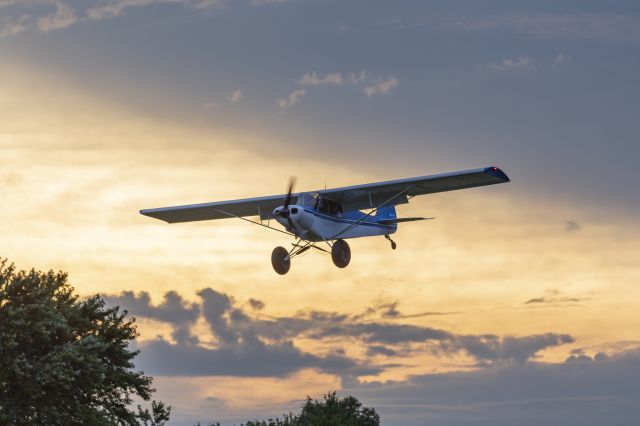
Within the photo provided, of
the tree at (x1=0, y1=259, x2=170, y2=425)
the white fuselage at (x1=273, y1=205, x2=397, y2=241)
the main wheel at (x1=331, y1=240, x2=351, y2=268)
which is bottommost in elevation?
the tree at (x1=0, y1=259, x2=170, y2=425)

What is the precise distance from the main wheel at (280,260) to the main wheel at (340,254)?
1.99 m

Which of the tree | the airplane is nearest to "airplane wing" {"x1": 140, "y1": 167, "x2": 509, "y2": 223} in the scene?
the airplane

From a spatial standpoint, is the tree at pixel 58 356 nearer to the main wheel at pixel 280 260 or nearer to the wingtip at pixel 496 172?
the main wheel at pixel 280 260

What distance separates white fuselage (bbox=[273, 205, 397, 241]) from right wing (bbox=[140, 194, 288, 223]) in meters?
3.65

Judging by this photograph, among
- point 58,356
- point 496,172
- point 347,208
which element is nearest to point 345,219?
point 347,208

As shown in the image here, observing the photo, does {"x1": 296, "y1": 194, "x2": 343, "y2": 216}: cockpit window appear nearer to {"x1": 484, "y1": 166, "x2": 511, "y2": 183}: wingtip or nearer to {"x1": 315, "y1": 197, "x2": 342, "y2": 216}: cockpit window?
{"x1": 315, "y1": 197, "x2": 342, "y2": 216}: cockpit window

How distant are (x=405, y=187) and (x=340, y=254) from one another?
4.10m

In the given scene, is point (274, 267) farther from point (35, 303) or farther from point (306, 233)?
point (35, 303)

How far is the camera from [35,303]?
3634 centimetres

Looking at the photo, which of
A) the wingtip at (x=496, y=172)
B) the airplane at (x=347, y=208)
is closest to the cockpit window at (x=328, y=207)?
the airplane at (x=347, y=208)

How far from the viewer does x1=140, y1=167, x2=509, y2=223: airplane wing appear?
3919 centimetres

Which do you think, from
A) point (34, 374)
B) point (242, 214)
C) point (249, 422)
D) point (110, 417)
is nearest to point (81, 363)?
point (34, 374)

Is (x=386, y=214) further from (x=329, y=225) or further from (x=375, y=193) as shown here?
(x=329, y=225)

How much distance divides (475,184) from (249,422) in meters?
33.1
